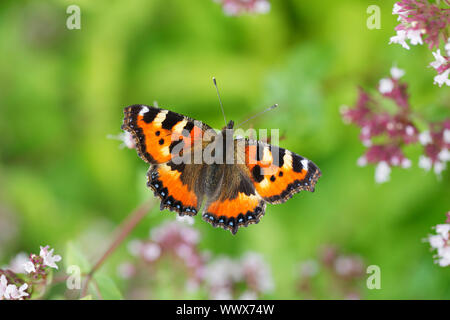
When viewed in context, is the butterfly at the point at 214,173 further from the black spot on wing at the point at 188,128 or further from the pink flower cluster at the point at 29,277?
the pink flower cluster at the point at 29,277

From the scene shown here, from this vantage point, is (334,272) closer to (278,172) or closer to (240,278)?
(240,278)

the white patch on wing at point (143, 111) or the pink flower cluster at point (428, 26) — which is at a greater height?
the pink flower cluster at point (428, 26)

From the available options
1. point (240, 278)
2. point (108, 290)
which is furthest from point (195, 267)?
point (108, 290)

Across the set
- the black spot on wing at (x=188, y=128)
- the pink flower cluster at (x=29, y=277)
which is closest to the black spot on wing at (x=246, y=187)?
the black spot on wing at (x=188, y=128)

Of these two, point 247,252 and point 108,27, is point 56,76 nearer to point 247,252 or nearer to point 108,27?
point 108,27

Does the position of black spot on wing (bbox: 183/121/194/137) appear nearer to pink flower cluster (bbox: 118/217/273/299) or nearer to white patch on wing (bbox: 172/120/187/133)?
white patch on wing (bbox: 172/120/187/133)
